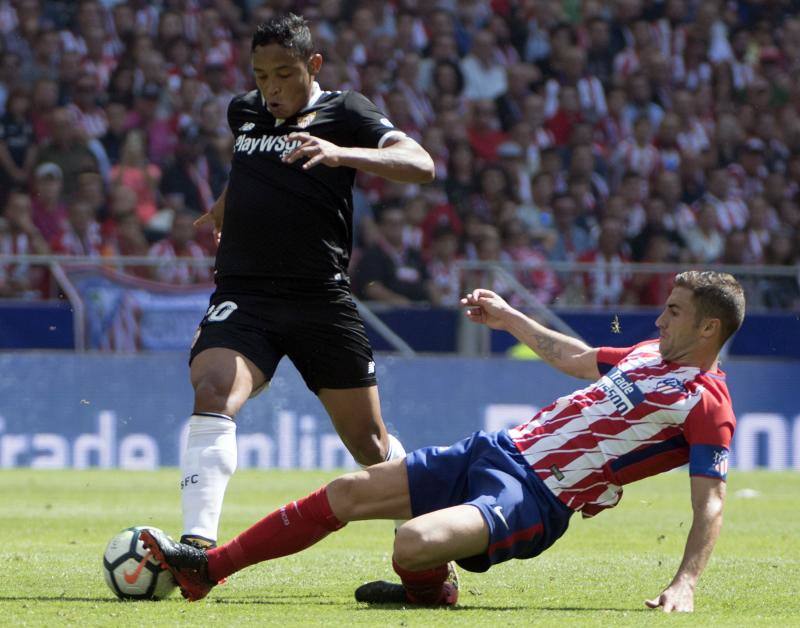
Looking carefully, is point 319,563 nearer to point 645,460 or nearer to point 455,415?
point 645,460

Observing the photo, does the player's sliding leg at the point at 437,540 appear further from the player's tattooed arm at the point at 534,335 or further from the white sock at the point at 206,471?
the player's tattooed arm at the point at 534,335

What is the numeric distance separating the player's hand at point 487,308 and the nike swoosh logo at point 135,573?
5.03 feet

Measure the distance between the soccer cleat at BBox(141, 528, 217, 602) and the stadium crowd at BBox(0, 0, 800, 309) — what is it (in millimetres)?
7969

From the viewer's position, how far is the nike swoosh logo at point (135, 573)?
17.3 feet

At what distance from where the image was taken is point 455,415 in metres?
14.2

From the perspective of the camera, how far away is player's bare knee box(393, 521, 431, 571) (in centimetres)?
504

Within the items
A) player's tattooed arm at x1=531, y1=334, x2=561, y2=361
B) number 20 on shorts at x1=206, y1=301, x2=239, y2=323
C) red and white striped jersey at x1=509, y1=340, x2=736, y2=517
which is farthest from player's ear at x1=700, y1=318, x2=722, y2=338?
number 20 on shorts at x1=206, y1=301, x2=239, y2=323

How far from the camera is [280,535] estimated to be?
530 centimetres

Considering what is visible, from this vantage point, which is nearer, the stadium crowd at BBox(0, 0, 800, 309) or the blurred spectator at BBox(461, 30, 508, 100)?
the stadium crowd at BBox(0, 0, 800, 309)

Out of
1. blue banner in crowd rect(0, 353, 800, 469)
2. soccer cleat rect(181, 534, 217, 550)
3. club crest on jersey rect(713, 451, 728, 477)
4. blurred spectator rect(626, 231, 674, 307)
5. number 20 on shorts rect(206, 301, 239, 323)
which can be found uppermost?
number 20 on shorts rect(206, 301, 239, 323)

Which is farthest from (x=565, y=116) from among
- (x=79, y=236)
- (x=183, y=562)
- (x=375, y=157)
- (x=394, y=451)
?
(x=183, y=562)

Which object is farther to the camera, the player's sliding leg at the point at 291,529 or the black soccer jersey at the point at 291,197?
the black soccer jersey at the point at 291,197

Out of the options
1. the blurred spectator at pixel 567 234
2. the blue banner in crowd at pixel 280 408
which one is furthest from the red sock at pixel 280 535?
the blurred spectator at pixel 567 234

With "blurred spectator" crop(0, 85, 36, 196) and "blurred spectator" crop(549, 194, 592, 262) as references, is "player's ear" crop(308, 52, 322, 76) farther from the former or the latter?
"blurred spectator" crop(549, 194, 592, 262)
